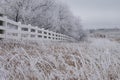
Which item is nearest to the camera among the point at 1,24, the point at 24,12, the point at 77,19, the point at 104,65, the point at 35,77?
the point at 35,77

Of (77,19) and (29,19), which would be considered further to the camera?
(77,19)

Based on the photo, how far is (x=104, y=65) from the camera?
2.25 meters

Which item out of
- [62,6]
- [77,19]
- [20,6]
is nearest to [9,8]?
[20,6]

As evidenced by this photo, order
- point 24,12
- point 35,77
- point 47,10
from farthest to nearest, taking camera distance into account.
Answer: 1. point 47,10
2. point 24,12
3. point 35,77

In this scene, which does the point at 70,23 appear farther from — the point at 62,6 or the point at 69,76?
the point at 69,76

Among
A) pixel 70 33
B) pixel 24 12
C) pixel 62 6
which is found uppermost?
pixel 62 6

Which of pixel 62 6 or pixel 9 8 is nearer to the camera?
pixel 9 8

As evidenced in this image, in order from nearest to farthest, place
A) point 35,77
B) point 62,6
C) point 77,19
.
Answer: point 35,77 < point 62,6 < point 77,19

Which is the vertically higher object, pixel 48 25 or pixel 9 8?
pixel 9 8

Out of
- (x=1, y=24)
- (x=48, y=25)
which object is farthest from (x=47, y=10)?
(x=1, y=24)

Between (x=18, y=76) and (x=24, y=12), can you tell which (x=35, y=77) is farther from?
(x=24, y=12)

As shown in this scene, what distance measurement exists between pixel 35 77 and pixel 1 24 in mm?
5331

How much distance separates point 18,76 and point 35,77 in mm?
184

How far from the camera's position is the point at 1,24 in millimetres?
6707
